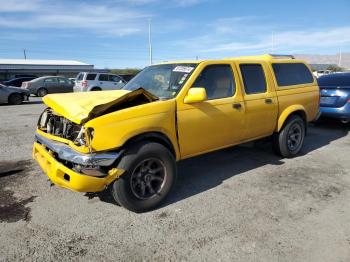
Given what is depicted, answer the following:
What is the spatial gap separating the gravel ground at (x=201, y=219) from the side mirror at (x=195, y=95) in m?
1.31

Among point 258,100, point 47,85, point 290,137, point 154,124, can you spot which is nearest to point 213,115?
point 154,124

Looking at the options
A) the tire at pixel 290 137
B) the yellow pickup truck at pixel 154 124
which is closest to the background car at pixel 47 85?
the yellow pickup truck at pixel 154 124

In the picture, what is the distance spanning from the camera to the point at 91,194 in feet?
14.9

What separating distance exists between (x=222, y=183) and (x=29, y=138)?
5.36 m

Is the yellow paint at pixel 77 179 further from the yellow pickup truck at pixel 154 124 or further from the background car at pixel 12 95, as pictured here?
the background car at pixel 12 95

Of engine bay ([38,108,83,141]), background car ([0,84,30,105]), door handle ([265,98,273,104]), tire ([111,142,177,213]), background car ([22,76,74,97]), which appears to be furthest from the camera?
background car ([22,76,74,97])

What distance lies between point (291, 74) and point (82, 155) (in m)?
4.49

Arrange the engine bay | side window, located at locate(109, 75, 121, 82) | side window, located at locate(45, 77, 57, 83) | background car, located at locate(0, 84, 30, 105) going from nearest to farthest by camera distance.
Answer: the engine bay
background car, located at locate(0, 84, 30, 105)
side window, located at locate(109, 75, 121, 82)
side window, located at locate(45, 77, 57, 83)

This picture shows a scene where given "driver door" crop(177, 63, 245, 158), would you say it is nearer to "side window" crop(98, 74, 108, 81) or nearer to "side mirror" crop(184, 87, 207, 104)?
"side mirror" crop(184, 87, 207, 104)

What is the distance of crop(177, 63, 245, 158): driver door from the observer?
4.41 metres

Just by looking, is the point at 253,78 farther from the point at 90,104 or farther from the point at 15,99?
the point at 15,99

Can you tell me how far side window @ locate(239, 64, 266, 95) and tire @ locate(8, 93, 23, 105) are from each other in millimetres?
15357

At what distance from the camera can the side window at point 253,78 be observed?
5.34 metres

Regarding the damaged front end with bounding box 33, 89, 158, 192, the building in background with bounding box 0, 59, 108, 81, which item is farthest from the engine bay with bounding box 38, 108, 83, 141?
the building in background with bounding box 0, 59, 108, 81
